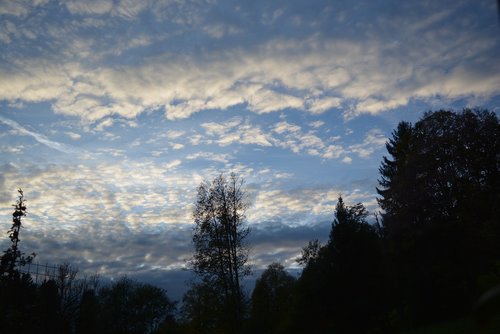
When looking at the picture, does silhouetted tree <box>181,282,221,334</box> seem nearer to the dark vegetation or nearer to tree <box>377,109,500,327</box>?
the dark vegetation

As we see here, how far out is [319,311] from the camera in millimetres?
33062

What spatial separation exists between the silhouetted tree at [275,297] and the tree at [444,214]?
16.4m

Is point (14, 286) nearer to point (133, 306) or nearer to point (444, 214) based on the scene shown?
point (444, 214)

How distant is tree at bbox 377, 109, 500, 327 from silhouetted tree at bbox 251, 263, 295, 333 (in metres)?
16.4

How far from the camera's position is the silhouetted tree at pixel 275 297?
1784 inches

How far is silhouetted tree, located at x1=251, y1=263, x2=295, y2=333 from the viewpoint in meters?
45.3

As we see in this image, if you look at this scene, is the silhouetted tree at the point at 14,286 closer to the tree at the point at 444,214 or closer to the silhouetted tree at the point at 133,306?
the tree at the point at 444,214

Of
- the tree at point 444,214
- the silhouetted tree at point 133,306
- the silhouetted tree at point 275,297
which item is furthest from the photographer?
the silhouetted tree at point 133,306

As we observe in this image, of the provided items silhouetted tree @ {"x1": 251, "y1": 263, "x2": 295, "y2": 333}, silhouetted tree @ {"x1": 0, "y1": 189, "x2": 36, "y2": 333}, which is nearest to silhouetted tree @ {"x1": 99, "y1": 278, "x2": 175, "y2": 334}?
silhouetted tree @ {"x1": 251, "y1": 263, "x2": 295, "y2": 333}

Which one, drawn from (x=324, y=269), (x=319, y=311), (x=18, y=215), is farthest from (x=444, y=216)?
(x=18, y=215)

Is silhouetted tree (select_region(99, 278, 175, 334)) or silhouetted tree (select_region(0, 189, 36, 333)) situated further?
silhouetted tree (select_region(99, 278, 175, 334))

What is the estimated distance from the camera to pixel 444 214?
3350 cm

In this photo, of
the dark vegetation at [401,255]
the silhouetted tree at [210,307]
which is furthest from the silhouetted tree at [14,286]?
the silhouetted tree at [210,307]

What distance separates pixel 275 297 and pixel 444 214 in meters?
35.7
